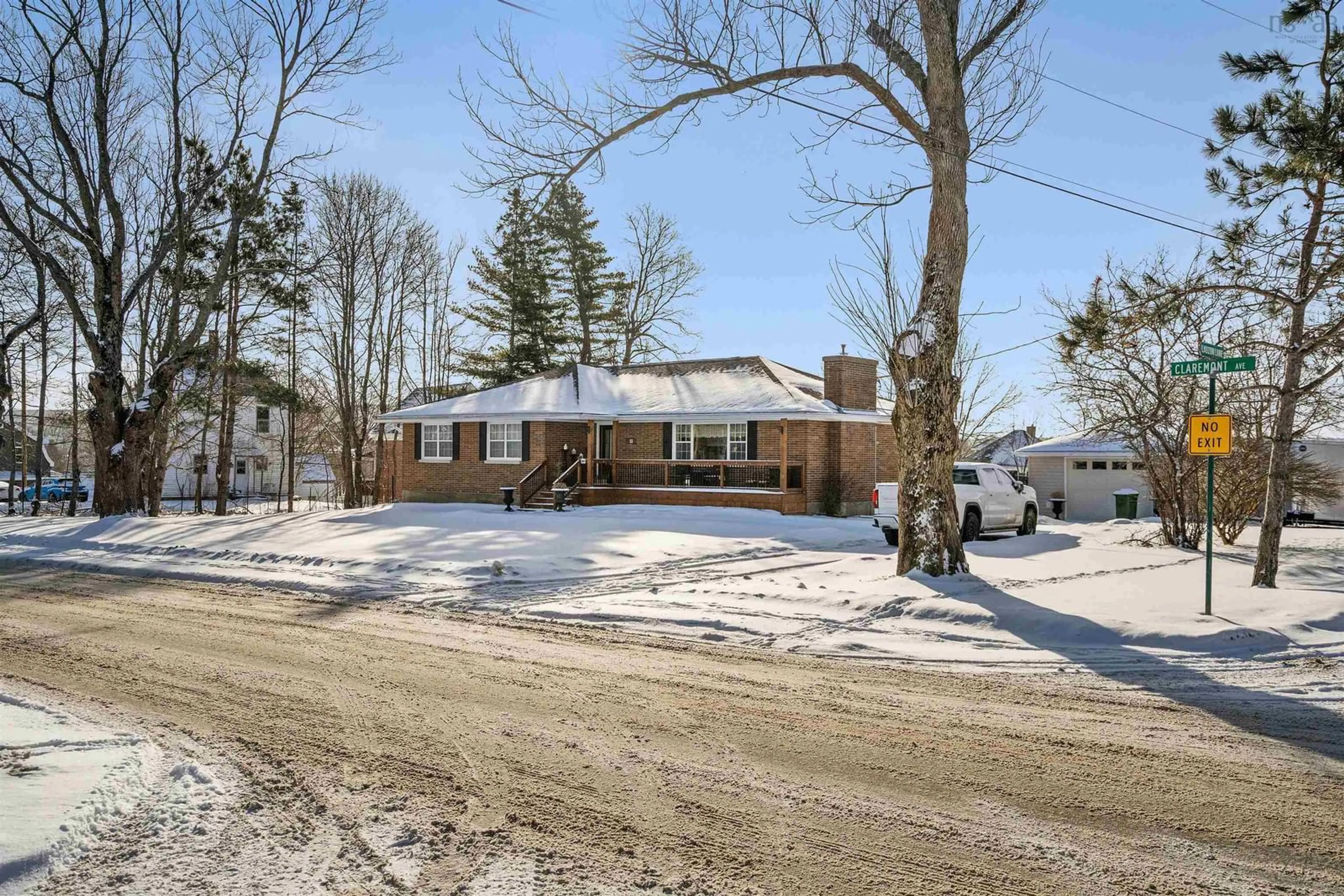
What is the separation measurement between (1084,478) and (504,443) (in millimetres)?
20562

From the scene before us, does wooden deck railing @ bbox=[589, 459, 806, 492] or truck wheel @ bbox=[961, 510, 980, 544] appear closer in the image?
truck wheel @ bbox=[961, 510, 980, 544]

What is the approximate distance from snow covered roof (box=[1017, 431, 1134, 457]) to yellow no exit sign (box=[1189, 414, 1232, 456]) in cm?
2197

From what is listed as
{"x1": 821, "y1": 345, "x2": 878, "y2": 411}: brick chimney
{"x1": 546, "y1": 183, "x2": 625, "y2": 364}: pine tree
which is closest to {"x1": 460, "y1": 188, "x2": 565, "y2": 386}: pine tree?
{"x1": 546, "y1": 183, "x2": 625, "y2": 364}: pine tree

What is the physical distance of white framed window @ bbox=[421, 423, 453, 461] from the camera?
28.5 metres

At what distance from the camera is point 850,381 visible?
84.8 ft

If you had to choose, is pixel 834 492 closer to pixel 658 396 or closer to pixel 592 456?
pixel 658 396

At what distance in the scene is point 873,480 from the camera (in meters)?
26.6

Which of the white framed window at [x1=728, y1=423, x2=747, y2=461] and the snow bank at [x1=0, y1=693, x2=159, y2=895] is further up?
the white framed window at [x1=728, y1=423, x2=747, y2=461]

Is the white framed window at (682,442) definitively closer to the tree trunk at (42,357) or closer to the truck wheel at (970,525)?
the truck wheel at (970,525)

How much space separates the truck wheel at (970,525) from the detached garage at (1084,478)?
531 inches

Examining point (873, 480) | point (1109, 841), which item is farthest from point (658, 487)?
point (1109, 841)

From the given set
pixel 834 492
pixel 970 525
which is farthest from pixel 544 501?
pixel 970 525

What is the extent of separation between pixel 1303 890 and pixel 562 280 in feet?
148

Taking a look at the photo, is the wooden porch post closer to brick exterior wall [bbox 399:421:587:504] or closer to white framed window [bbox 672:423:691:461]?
brick exterior wall [bbox 399:421:587:504]
